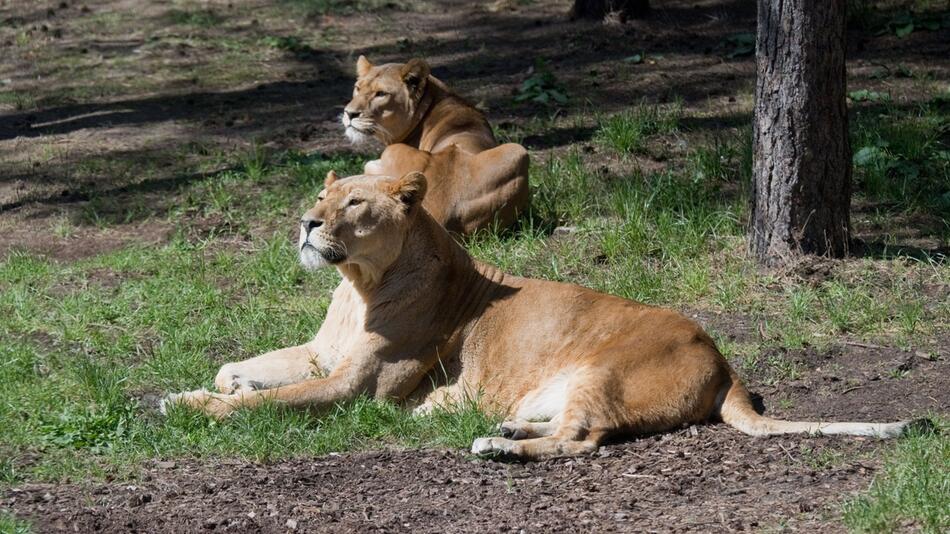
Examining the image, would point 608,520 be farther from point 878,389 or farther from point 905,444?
point 878,389

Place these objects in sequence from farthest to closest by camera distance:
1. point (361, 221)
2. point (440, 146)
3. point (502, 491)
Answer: point (440, 146) < point (361, 221) < point (502, 491)

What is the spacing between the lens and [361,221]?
646 cm

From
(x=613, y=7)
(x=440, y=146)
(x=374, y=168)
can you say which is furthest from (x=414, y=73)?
(x=613, y=7)

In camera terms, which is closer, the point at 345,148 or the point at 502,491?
the point at 502,491

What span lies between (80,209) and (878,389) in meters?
6.92

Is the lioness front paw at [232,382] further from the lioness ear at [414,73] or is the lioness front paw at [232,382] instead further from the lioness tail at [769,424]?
the lioness ear at [414,73]

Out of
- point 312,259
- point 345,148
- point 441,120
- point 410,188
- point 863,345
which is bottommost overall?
point 863,345

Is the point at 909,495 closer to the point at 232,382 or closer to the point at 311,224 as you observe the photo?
the point at 311,224

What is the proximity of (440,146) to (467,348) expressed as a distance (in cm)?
390

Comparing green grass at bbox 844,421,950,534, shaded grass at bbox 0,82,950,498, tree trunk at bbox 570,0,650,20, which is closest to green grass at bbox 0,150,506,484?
shaded grass at bbox 0,82,950,498

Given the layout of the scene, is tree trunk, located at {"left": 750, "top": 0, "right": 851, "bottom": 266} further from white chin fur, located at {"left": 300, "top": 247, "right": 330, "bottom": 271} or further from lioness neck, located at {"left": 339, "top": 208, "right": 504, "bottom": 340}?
white chin fur, located at {"left": 300, "top": 247, "right": 330, "bottom": 271}

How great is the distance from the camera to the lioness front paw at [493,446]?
227 inches

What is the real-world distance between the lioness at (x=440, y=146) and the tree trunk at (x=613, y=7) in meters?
4.49

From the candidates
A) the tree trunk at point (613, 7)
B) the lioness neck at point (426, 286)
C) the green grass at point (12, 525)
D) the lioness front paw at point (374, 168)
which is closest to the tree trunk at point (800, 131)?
the lioness neck at point (426, 286)
